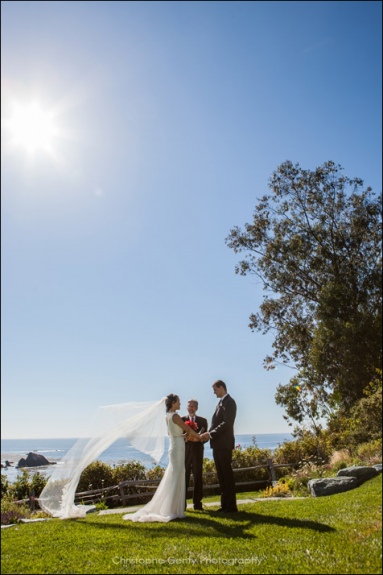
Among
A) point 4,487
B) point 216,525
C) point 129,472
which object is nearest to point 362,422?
point 129,472

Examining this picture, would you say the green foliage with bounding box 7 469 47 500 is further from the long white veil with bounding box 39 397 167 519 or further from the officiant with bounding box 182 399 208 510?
the officiant with bounding box 182 399 208 510

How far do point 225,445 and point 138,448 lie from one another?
6.52ft

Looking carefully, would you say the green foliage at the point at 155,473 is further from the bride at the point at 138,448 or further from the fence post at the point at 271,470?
the bride at the point at 138,448

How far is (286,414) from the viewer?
2142cm

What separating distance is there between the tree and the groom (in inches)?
412

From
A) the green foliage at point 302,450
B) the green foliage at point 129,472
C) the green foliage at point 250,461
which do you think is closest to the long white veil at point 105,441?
the green foliage at point 129,472

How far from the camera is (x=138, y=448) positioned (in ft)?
30.0

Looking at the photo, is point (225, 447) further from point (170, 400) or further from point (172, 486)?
point (170, 400)

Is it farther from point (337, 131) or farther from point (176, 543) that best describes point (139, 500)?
point (337, 131)

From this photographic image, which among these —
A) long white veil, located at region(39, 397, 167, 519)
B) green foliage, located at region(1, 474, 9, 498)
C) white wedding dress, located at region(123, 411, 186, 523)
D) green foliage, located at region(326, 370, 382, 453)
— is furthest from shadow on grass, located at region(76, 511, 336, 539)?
green foliage, located at region(326, 370, 382, 453)

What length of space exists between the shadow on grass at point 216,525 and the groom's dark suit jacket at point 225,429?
1309 millimetres

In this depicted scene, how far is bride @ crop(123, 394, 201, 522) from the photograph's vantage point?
770 cm

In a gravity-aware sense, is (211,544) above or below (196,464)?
below

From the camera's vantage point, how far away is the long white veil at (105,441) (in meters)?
8.64
